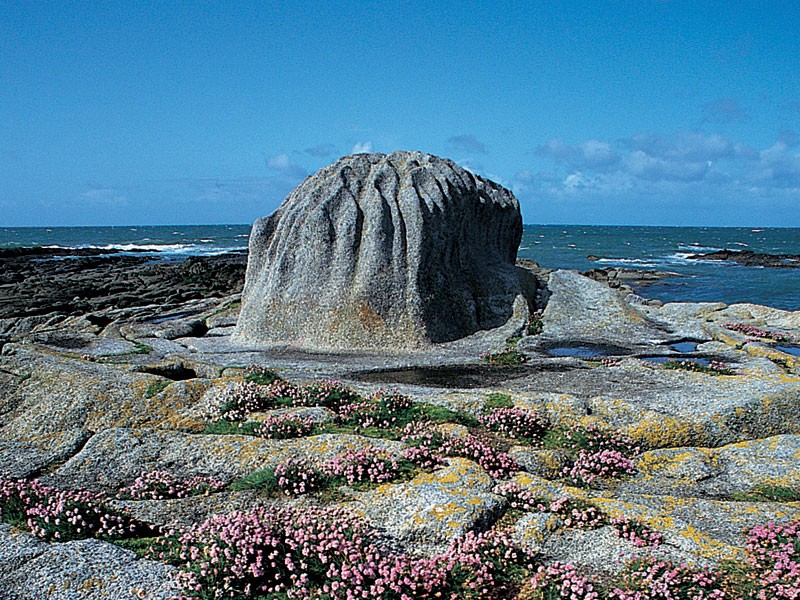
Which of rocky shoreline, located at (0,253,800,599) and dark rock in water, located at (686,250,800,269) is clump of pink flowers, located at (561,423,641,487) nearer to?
rocky shoreline, located at (0,253,800,599)

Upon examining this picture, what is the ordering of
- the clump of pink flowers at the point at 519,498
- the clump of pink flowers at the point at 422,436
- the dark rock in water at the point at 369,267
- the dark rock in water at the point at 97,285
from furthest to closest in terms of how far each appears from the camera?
the dark rock in water at the point at 97,285 → the dark rock in water at the point at 369,267 → the clump of pink flowers at the point at 422,436 → the clump of pink flowers at the point at 519,498

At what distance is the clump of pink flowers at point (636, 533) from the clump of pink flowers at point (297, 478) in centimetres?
413

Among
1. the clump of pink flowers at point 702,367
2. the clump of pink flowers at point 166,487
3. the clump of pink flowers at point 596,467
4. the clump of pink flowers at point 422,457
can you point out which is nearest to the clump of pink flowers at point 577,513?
the clump of pink flowers at point 596,467

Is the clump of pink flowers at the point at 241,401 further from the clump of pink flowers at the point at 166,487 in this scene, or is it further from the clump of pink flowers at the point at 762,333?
the clump of pink flowers at the point at 762,333

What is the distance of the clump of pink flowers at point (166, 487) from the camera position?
937cm

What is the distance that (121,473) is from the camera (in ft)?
33.0

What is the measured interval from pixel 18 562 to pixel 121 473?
2.70 metres

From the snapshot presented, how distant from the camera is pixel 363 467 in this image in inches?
380

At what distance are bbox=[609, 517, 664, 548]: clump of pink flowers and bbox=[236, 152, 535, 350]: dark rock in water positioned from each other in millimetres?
14620

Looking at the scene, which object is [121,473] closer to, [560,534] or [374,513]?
[374,513]

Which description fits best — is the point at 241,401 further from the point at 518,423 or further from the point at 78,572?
the point at 78,572

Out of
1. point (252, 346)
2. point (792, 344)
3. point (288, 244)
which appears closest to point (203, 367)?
point (252, 346)

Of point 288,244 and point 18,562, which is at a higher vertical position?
point 288,244

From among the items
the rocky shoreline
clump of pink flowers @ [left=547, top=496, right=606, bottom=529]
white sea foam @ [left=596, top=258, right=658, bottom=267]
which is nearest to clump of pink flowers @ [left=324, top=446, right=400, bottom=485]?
the rocky shoreline
